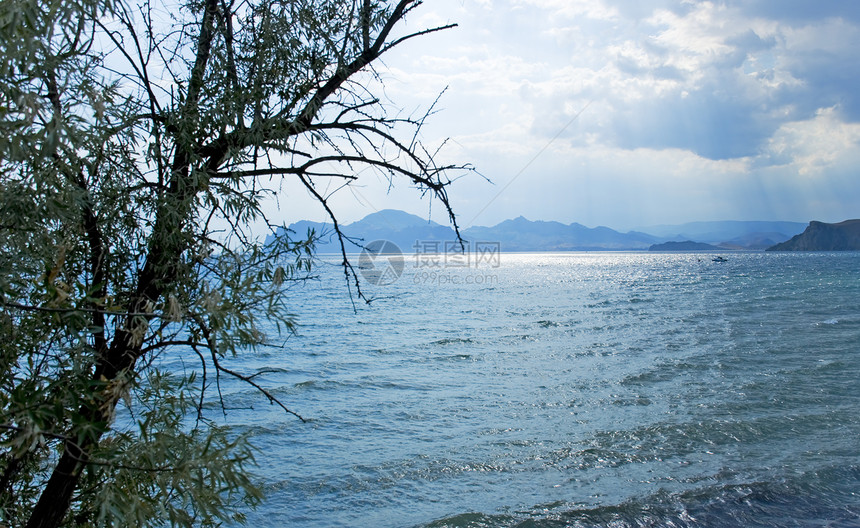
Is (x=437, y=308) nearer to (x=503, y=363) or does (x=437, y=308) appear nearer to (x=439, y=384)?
(x=503, y=363)

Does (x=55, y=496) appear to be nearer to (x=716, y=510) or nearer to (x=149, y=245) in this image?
(x=149, y=245)

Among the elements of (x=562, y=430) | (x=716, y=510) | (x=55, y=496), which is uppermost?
(x=55, y=496)

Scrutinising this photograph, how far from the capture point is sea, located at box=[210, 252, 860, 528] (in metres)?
7.41

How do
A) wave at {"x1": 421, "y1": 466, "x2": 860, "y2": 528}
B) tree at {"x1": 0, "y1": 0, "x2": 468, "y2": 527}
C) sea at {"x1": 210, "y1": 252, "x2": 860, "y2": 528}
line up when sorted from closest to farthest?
tree at {"x1": 0, "y1": 0, "x2": 468, "y2": 527} → wave at {"x1": 421, "y1": 466, "x2": 860, "y2": 528} → sea at {"x1": 210, "y1": 252, "x2": 860, "y2": 528}

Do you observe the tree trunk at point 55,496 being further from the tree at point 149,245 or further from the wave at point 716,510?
the wave at point 716,510

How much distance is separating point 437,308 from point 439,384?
22713mm

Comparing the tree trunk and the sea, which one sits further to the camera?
the sea

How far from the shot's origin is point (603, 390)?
13.4 metres

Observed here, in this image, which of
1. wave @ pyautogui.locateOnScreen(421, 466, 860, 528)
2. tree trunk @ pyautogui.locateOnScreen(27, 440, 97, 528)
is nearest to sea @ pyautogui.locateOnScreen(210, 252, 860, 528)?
wave @ pyautogui.locateOnScreen(421, 466, 860, 528)

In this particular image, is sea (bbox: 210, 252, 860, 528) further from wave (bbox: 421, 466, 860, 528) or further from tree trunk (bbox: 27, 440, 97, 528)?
A: tree trunk (bbox: 27, 440, 97, 528)

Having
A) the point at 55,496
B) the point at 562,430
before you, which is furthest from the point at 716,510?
the point at 55,496

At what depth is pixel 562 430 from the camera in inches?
416

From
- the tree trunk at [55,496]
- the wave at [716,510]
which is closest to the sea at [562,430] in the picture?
the wave at [716,510]

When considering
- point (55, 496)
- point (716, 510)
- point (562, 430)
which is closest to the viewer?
point (55, 496)
